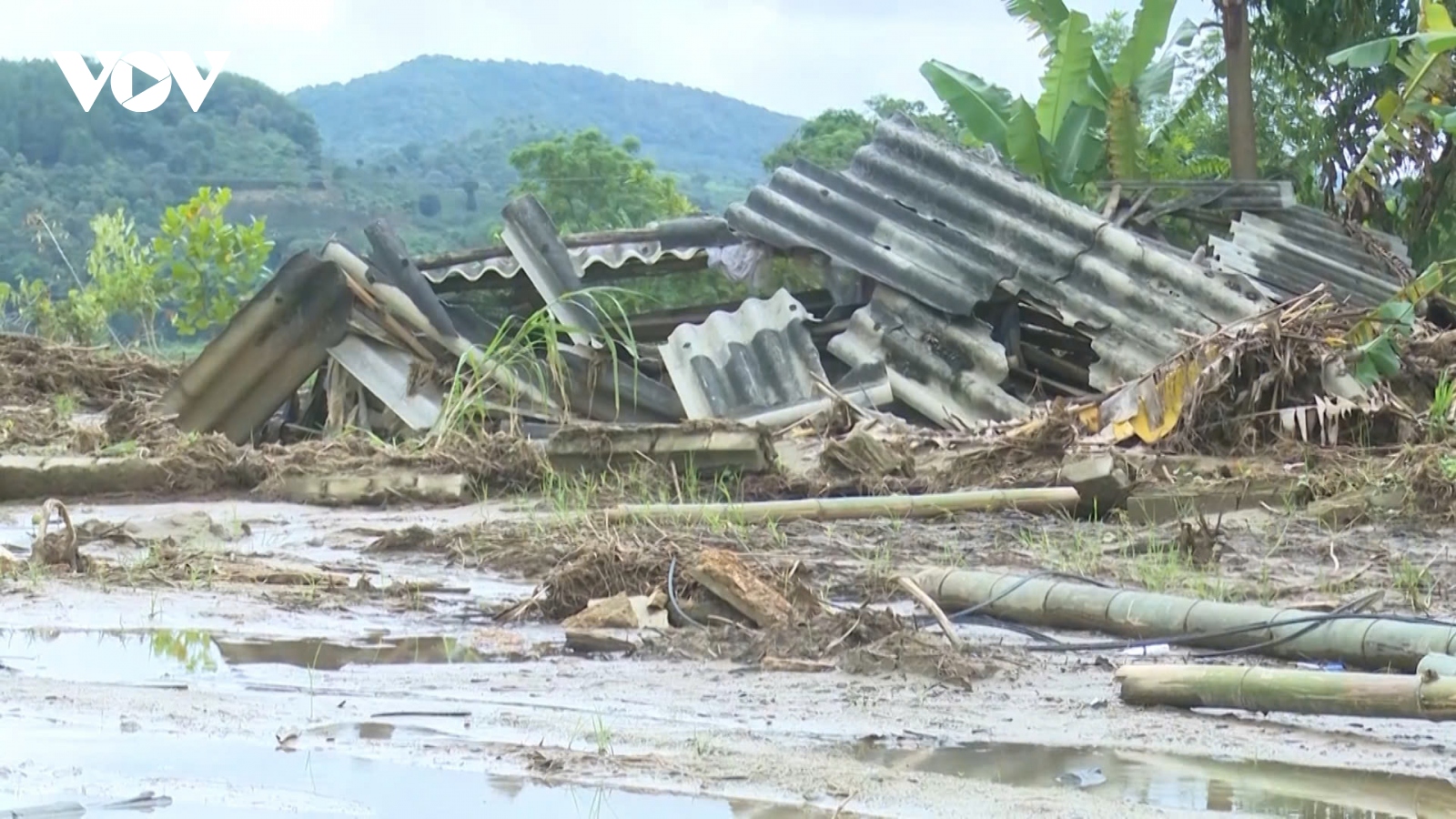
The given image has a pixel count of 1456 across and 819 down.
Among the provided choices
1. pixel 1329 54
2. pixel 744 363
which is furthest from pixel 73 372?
pixel 1329 54

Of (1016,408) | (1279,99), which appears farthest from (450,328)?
(1279,99)

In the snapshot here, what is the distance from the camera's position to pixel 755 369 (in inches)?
413

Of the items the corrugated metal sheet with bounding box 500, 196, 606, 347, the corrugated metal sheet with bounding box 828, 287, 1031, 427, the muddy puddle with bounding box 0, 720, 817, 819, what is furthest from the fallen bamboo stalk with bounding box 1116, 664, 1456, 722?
the corrugated metal sheet with bounding box 500, 196, 606, 347

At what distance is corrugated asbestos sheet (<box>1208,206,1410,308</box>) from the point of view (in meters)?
11.7

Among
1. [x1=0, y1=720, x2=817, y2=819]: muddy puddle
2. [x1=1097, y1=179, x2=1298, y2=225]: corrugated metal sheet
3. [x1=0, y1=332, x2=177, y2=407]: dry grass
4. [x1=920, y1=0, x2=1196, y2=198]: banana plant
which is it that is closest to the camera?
[x1=0, y1=720, x2=817, y2=819]: muddy puddle

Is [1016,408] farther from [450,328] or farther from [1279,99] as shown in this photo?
[1279,99]

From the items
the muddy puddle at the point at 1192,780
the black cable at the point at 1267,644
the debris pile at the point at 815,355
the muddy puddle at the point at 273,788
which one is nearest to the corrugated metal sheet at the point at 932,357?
the debris pile at the point at 815,355

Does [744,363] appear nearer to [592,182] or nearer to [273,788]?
[273,788]

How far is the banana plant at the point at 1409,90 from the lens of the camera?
7.77 m

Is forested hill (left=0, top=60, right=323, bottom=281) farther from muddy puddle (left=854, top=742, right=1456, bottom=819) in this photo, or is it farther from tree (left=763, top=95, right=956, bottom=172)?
muddy puddle (left=854, top=742, right=1456, bottom=819)

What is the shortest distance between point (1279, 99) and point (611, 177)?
32.9 feet

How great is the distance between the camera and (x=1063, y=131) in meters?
15.0

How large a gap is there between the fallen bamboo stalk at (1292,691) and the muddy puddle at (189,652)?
1.73m

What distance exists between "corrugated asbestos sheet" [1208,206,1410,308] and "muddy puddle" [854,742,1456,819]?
7.51m
